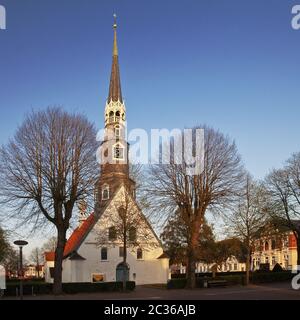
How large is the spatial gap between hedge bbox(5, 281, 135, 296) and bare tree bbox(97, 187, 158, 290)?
1.35 m

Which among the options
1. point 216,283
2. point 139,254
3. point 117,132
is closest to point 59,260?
point 216,283

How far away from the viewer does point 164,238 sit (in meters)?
60.2

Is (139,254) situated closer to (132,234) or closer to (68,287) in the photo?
(132,234)

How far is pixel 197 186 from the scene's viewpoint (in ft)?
142

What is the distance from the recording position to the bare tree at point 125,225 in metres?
46.2

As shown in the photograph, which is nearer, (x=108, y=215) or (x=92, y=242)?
(x=108, y=215)

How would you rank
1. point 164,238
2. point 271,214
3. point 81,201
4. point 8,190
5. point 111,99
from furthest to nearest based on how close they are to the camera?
point 111,99 → point 164,238 → point 271,214 → point 81,201 → point 8,190

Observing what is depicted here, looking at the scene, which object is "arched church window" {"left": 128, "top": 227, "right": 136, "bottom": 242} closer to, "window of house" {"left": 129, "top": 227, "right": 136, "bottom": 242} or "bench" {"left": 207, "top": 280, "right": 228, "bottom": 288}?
"window of house" {"left": 129, "top": 227, "right": 136, "bottom": 242}

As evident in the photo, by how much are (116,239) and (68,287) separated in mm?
10545

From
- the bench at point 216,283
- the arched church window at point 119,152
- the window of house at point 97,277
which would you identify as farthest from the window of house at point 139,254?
the bench at point 216,283

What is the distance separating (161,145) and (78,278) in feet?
70.1

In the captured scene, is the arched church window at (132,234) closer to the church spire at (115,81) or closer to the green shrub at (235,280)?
the green shrub at (235,280)

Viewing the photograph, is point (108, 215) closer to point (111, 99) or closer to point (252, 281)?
point (252, 281)
